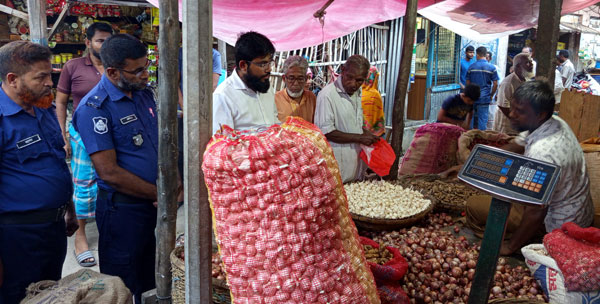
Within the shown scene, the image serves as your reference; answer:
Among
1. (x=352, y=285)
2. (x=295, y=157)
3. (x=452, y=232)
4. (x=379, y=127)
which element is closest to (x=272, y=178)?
(x=295, y=157)

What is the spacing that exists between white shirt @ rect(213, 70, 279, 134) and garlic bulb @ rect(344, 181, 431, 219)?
3.13 ft

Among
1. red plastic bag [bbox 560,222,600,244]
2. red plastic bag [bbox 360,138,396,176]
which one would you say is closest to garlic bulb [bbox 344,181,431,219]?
red plastic bag [bbox 360,138,396,176]

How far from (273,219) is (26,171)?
61.0 inches

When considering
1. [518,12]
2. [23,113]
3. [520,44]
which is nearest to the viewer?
[23,113]

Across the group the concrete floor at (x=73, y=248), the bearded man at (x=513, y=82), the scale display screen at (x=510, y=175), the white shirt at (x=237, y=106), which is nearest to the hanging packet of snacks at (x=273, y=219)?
the scale display screen at (x=510, y=175)

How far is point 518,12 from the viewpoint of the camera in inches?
251

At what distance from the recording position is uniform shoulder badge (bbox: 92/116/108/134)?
2520 mm

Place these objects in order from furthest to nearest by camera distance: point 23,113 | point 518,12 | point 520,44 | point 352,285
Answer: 1. point 520,44
2. point 518,12
3. point 23,113
4. point 352,285

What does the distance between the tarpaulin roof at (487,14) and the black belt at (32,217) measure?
18.1ft

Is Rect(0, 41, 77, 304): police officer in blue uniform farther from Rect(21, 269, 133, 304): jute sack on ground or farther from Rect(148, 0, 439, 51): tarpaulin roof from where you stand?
Rect(148, 0, 439, 51): tarpaulin roof

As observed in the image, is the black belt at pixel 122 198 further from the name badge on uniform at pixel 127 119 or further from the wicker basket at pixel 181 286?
the wicker basket at pixel 181 286

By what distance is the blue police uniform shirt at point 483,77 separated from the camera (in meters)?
9.10

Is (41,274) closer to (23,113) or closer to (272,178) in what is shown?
(23,113)

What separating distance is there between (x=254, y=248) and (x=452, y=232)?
2.37 meters
